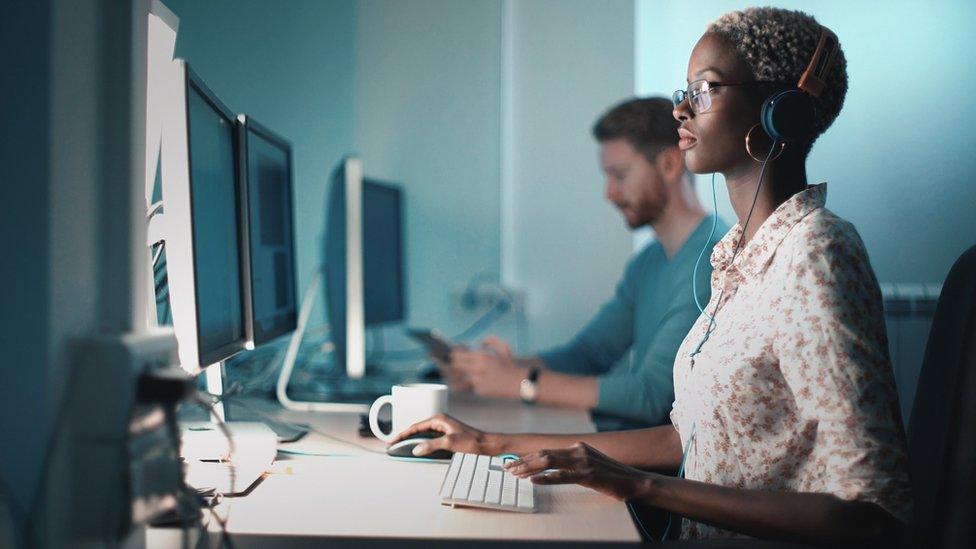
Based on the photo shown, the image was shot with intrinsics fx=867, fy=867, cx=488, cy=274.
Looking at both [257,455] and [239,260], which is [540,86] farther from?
[257,455]

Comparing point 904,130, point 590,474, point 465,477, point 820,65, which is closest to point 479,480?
point 465,477

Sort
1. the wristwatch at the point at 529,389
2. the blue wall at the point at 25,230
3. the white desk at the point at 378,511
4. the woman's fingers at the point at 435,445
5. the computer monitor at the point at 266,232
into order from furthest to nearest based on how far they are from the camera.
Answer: the wristwatch at the point at 529,389 < the computer monitor at the point at 266,232 < the woman's fingers at the point at 435,445 < the white desk at the point at 378,511 < the blue wall at the point at 25,230

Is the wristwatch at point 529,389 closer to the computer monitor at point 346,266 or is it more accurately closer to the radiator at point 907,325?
the computer monitor at point 346,266

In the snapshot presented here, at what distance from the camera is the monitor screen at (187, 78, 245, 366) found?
112cm

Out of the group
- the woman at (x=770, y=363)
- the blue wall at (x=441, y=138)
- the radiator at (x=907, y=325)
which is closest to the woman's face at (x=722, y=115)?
the woman at (x=770, y=363)

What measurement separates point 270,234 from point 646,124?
1.03 meters

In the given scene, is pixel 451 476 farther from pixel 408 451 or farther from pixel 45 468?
pixel 45 468

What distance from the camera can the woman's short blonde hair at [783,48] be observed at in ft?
3.73

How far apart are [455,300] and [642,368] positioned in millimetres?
1126

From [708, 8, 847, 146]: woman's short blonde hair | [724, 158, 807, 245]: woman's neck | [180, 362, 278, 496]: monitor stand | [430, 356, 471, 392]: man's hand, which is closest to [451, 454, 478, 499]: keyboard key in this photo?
[180, 362, 278, 496]: monitor stand

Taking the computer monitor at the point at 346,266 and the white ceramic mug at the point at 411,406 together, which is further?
the computer monitor at the point at 346,266

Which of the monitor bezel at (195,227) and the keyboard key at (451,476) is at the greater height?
the monitor bezel at (195,227)

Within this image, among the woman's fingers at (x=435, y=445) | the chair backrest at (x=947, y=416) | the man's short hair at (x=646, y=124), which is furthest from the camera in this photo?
the man's short hair at (x=646, y=124)

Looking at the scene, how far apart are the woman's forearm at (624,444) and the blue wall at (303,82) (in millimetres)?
1301
